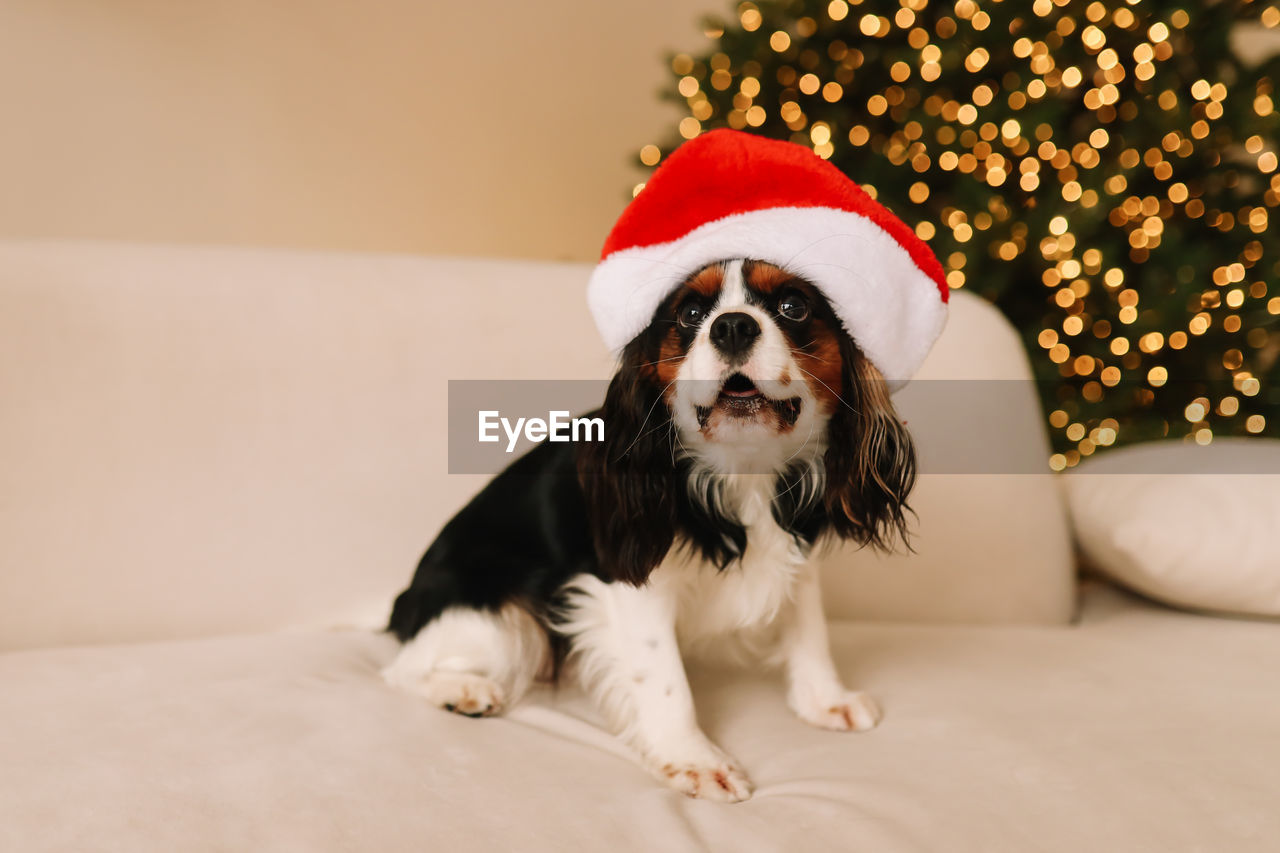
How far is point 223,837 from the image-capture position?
82 centimetres

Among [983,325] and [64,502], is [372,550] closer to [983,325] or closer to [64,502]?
[64,502]

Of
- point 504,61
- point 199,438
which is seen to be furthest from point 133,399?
point 504,61

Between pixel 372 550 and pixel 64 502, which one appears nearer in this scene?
pixel 64 502

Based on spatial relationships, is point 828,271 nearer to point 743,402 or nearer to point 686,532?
point 743,402

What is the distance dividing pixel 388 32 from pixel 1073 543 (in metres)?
3.12

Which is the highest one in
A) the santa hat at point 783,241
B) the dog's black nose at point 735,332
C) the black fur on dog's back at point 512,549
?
the santa hat at point 783,241

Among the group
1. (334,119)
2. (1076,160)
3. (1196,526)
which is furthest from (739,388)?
(334,119)

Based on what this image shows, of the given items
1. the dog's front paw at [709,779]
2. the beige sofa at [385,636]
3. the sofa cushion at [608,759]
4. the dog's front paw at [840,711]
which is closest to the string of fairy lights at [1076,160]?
the beige sofa at [385,636]

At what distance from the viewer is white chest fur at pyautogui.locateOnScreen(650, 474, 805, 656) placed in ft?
3.90

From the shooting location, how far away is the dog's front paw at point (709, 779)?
3.28 ft

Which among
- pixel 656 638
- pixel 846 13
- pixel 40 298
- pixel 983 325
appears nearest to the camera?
pixel 656 638

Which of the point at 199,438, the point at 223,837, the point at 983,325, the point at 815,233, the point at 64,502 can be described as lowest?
the point at 223,837

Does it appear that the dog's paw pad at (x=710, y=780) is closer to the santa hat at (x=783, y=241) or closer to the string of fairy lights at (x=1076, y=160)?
the santa hat at (x=783, y=241)

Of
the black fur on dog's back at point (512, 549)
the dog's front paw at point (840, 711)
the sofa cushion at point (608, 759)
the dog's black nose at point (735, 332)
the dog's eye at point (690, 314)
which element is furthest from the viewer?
the black fur on dog's back at point (512, 549)
